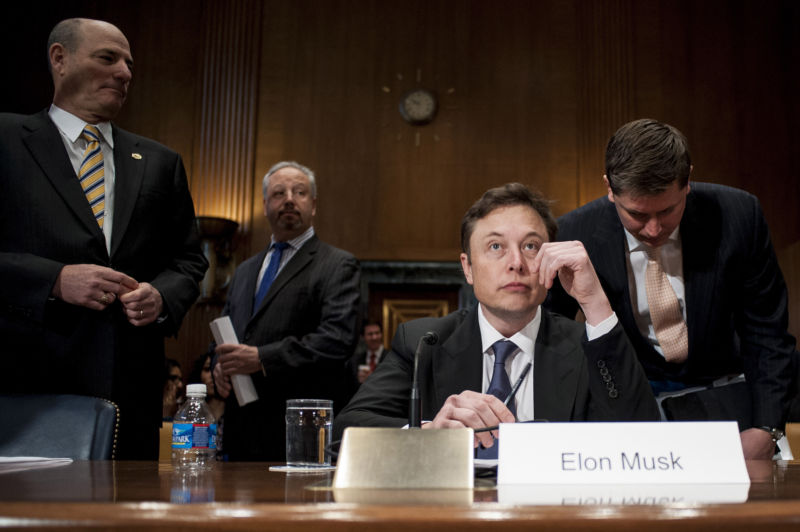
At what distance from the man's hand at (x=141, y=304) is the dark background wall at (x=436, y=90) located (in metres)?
5.04

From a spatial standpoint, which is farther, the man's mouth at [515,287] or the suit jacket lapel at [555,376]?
the man's mouth at [515,287]

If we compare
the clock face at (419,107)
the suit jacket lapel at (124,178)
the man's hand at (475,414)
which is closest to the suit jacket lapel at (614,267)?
the man's hand at (475,414)

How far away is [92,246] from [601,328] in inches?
54.3

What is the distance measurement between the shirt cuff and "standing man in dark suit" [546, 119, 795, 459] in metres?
0.43

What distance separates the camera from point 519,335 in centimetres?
181

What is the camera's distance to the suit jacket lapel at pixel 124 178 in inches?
81.3

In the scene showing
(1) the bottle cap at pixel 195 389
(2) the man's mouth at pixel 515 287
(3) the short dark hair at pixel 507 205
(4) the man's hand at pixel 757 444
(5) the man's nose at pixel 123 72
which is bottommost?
(4) the man's hand at pixel 757 444

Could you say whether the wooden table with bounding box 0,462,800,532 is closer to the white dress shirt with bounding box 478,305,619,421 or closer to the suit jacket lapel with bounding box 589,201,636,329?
the white dress shirt with bounding box 478,305,619,421

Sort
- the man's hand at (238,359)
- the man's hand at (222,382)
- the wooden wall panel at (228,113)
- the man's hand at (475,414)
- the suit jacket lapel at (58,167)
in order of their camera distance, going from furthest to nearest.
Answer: the wooden wall panel at (228,113), the man's hand at (222,382), the man's hand at (238,359), the suit jacket lapel at (58,167), the man's hand at (475,414)

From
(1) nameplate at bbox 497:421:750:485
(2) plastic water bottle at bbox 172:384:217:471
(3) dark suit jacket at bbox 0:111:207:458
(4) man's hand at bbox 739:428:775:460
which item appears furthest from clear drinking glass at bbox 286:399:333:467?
(4) man's hand at bbox 739:428:775:460

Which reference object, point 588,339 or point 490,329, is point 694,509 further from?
point 490,329

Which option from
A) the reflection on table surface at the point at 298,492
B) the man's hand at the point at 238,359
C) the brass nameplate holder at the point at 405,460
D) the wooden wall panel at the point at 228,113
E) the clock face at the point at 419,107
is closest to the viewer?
the reflection on table surface at the point at 298,492

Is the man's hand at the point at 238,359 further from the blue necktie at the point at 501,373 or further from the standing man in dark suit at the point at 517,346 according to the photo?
the blue necktie at the point at 501,373

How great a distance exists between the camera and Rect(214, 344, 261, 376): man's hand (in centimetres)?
273
